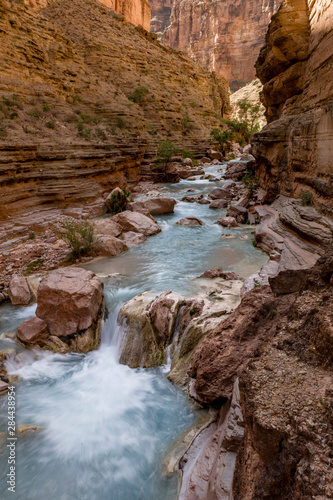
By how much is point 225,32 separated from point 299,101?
75095 millimetres

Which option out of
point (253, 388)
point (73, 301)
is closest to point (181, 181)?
point (73, 301)

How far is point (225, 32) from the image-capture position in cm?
6800

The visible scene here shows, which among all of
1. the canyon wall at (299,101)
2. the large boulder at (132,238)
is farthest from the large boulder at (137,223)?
the canyon wall at (299,101)

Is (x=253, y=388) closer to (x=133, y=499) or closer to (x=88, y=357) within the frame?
(x=133, y=499)

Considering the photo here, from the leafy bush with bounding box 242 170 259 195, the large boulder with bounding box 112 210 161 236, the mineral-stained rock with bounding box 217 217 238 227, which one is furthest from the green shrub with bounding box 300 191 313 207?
the leafy bush with bounding box 242 170 259 195

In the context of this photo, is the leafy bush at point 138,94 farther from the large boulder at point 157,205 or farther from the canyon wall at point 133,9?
the canyon wall at point 133,9

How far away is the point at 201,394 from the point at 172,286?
9.40 ft

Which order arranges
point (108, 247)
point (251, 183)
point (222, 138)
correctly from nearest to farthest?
point (108, 247), point (251, 183), point (222, 138)

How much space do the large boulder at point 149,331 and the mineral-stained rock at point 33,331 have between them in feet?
4.53

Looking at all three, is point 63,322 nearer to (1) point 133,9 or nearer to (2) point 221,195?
(2) point 221,195

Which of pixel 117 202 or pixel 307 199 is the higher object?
pixel 307 199

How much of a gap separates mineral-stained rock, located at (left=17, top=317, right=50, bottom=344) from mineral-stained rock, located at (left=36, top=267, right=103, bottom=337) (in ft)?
0.30

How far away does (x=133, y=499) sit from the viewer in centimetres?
302

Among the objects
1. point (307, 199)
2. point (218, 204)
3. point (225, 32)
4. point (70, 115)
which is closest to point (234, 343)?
point (307, 199)
